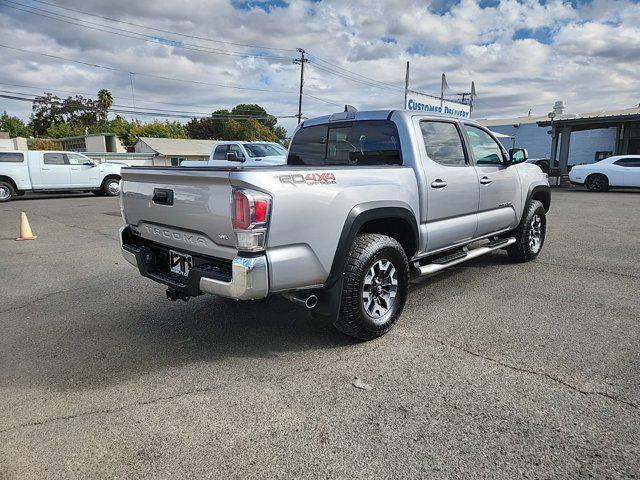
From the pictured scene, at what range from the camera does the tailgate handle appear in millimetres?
3404

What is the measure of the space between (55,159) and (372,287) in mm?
17175

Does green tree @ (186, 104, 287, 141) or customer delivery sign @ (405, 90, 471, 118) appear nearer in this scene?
customer delivery sign @ (405, 90, 471, 118)

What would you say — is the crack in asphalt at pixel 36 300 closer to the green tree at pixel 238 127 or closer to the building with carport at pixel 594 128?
the building with carport at pixel 594 128

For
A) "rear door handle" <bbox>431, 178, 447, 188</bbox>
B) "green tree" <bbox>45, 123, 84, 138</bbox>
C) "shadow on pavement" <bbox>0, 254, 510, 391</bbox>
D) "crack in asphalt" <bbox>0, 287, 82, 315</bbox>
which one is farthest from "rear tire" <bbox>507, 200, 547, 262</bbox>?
"green tree" <bbox>45, 123, 84, 138</bbox>

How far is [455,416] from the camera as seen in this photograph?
105 inches

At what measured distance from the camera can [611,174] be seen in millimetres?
18031

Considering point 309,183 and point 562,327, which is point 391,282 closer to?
point 309,183

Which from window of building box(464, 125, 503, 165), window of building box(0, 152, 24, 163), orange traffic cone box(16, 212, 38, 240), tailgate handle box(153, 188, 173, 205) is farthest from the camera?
window of building box(0, 152, 24, 163)

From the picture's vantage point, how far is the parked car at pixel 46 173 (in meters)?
16.4

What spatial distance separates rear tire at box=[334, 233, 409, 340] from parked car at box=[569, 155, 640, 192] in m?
17.9

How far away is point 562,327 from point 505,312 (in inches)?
20.7

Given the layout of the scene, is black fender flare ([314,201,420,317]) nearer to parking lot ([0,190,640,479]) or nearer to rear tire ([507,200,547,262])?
parking lot ([0,190,640,479])

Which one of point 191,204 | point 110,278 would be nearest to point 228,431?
point 191,204

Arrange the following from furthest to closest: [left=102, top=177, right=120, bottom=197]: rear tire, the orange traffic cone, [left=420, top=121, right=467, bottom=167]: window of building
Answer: [left=102, top=177, right=120, bottom=197]: rear tire → the orange traffic cone → [left=420, top=121, right=467, bottom=167]: window of building
